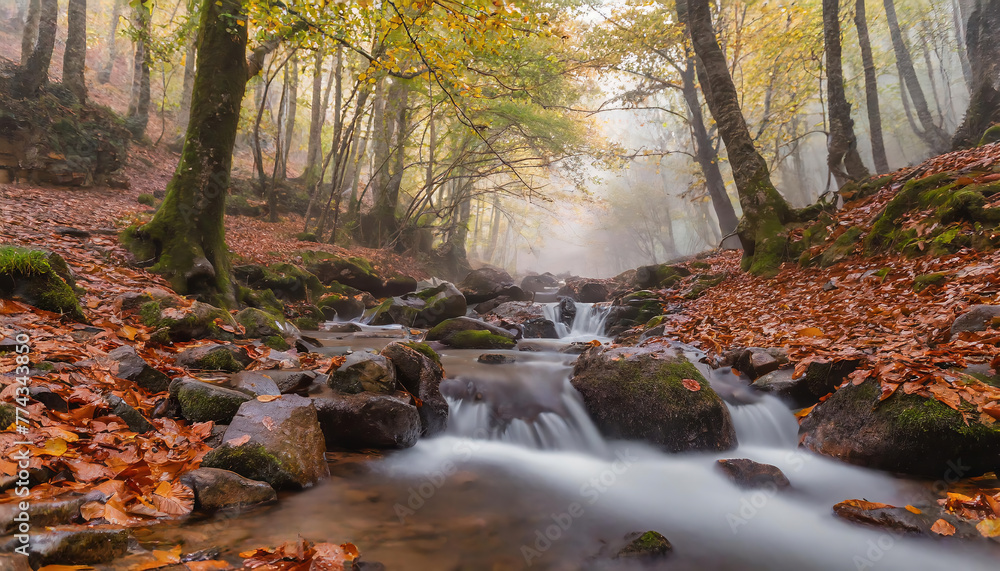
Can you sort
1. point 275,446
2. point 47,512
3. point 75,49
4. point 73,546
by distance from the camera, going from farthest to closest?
point 75,49, point 275,446, point 47,512, point 73,546

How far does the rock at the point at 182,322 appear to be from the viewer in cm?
477

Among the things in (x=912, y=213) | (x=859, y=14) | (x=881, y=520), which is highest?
(x=859, y=14)

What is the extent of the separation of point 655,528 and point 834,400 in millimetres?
2129

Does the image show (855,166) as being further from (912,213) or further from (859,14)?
(859,14)

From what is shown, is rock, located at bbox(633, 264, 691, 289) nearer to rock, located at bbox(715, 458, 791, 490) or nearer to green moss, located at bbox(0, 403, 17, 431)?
rock, located at bbox(715, 458, 791, 490)

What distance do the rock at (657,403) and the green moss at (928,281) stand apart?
3155mm

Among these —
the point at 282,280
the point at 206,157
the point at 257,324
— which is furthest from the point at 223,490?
the point at 282,280

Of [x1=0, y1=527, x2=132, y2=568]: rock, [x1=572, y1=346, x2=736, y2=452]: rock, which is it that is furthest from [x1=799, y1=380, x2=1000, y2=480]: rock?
[x1=0, y1=527, x2=132, y2=568]: rock

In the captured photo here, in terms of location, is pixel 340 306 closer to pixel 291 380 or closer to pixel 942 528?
pixel 291 380

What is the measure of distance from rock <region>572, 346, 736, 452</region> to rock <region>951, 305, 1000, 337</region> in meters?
2.22

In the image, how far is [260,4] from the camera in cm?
688

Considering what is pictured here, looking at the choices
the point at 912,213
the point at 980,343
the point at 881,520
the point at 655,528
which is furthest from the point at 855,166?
the point at 655,528

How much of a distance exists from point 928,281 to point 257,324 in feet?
29.5

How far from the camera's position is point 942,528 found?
2756 millimetres
